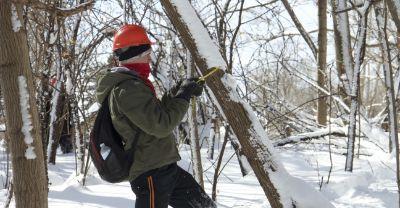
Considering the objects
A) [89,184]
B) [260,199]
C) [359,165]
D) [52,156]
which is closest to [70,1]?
[89,184]

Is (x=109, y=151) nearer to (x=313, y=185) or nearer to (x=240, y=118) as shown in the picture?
(x=240, y=118)

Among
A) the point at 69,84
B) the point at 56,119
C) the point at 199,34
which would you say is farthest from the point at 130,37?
the point at 56,119

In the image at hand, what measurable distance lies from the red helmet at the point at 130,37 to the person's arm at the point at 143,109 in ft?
0.80

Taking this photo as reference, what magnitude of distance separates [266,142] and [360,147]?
153 inches

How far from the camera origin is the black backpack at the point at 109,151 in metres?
2.56

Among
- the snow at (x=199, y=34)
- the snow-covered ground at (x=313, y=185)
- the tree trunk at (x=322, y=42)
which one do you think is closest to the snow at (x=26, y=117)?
the snow at (x=199, y=34)

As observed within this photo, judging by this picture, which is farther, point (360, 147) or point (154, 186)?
point (360, 147)

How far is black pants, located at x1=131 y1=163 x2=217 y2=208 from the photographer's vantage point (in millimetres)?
2652

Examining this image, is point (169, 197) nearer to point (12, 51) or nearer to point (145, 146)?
point (145, 146)

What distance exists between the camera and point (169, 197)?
2762 mm

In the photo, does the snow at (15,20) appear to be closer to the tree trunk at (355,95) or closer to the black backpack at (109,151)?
the black backpack at (109,151)

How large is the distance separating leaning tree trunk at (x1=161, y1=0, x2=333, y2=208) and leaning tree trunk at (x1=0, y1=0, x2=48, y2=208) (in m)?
0.81

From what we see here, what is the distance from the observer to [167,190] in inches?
107

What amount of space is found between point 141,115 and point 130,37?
0.45 m
